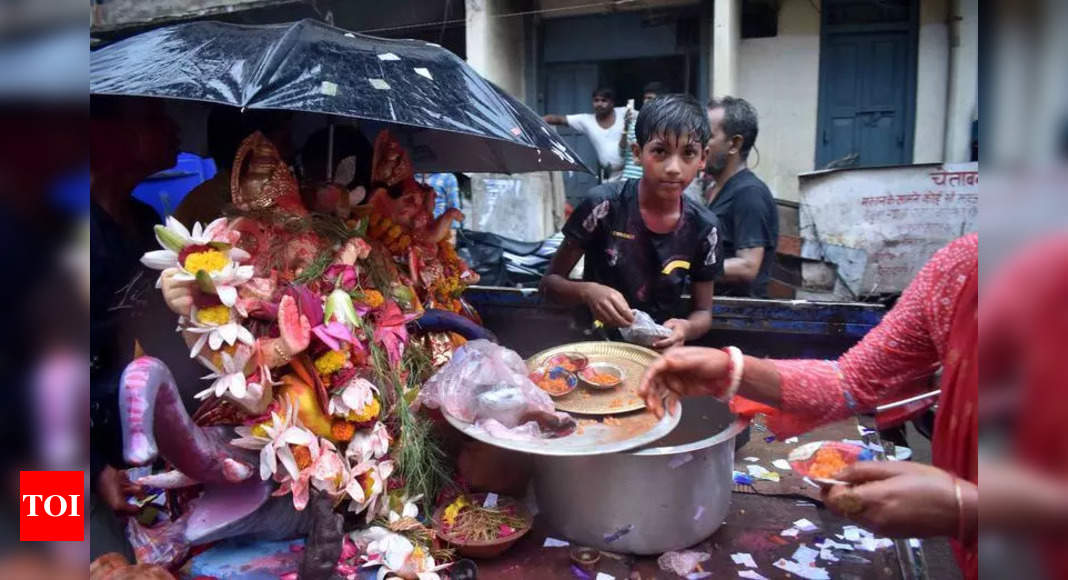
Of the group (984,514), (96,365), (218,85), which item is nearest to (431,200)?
(218,85)

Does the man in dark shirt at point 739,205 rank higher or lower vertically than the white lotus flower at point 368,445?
higher

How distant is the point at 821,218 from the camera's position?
677 centimetres

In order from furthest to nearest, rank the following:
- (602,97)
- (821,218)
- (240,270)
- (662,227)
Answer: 1. (602,97)
2. (821,218)
3. (662,227)
4. (240,270)

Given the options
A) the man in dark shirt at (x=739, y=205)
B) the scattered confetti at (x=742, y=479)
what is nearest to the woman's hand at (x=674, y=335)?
the scattered confetti at (x=742, y=479)

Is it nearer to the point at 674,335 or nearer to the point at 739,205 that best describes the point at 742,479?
the point at 674,335

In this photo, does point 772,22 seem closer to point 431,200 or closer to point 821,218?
point 821,218

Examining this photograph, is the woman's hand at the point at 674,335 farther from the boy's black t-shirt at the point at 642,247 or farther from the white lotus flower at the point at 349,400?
the white lotus flower at the point at 349,400

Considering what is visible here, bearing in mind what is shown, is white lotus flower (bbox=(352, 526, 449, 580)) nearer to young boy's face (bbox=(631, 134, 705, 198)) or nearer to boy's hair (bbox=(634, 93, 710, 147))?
young boy's face (bbox=(631, 134, 705, 198))

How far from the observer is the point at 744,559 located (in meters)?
2.61

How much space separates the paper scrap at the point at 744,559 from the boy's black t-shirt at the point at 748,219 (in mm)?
1891

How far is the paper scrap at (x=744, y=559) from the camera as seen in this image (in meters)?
2.58

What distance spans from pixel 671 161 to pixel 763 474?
155 centimetres

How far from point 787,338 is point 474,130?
215cm

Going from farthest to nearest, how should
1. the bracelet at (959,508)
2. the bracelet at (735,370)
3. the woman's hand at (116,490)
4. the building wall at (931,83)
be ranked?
the building wall at (931,83) < the woman's hand at (116,490) < the bracelet at (735,370) < the bracelet at (959,508)
